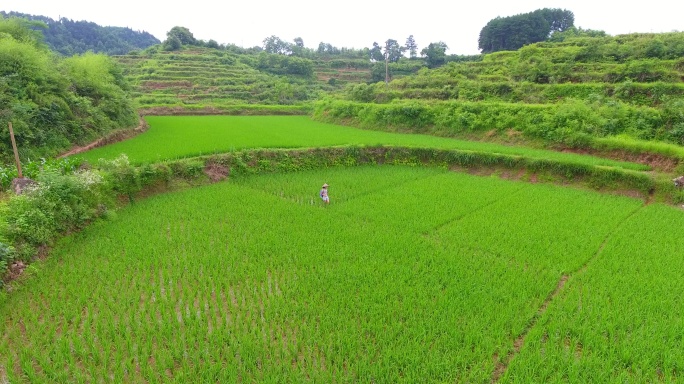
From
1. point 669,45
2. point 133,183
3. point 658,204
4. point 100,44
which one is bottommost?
point 658,204

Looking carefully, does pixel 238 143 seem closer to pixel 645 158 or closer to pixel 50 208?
pixel 50 208

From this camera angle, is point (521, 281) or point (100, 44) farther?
point (100, 44)

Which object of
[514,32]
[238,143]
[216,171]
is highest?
[514,32]

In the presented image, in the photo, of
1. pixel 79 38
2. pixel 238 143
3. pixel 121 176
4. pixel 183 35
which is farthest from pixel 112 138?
pixel 79 38

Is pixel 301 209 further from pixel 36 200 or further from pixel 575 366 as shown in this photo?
pixel 575 366

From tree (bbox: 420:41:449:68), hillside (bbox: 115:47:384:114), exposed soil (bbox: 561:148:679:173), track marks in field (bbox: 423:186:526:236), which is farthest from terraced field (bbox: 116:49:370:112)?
exposed soil (bbox: 561:148:679:173)

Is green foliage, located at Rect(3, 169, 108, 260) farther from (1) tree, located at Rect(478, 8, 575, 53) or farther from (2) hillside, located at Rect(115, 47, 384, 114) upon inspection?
A: (1) tree, located at Rect(478, 8, 575, 53)

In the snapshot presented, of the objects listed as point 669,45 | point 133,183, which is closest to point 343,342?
point 133,183
